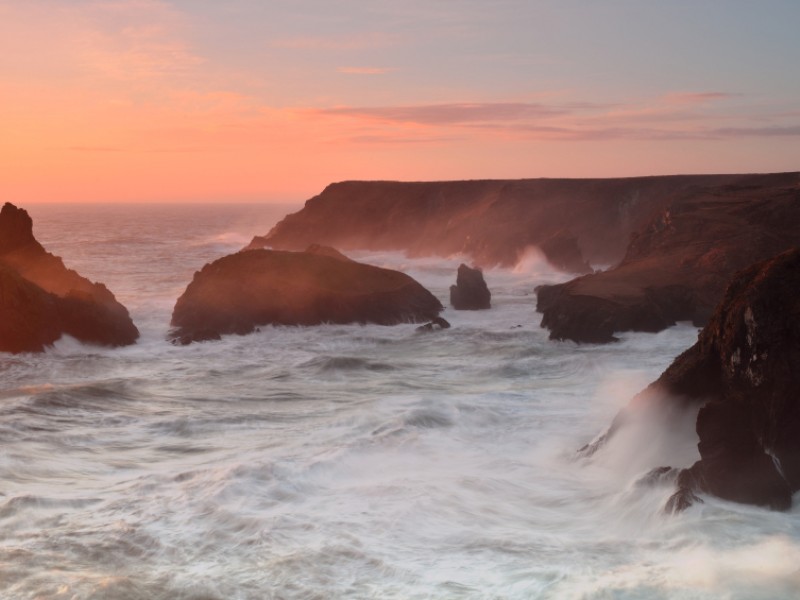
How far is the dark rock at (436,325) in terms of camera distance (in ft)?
137

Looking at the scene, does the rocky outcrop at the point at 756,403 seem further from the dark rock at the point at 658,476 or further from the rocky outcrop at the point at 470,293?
the rocky outcrop at the point at 470,293

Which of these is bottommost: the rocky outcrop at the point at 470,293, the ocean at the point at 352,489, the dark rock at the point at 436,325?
the ocean at the point at 352,489

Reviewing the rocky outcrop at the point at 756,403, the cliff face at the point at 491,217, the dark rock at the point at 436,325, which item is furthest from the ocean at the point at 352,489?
the cliff face at the point at 491,217

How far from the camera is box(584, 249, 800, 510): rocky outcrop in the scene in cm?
1538

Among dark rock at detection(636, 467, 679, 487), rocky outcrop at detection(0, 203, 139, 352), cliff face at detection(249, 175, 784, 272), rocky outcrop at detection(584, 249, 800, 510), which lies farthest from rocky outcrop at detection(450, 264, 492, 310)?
dark rock at detection(636, 467, 679, 487)

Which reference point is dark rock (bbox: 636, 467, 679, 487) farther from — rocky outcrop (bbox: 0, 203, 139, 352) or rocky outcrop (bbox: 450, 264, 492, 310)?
rocky outcrop (bbox: 450, 264, 492, 310)

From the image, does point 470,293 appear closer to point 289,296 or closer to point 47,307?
point 289,296

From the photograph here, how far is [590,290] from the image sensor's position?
139 feet

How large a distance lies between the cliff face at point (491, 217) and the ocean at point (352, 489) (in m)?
46.9

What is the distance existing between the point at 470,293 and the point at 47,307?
875 inches

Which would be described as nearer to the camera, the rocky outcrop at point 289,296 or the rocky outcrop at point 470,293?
the rocky outcrop at point 289,296

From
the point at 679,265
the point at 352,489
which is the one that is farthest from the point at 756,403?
the point at 679,265

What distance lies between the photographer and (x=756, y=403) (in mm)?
15875

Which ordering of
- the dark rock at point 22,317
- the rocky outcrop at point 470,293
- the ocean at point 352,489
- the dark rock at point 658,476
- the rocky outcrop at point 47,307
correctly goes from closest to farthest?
the ocean at point 352,489, the dark rock at point 658,476, the dark rock at point 22,317, the rocky outcrop at point 47,307, the rocky outcrop at point 470,293
